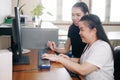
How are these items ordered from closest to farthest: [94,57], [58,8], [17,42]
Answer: [94,57] → [17,42] → [58,8]

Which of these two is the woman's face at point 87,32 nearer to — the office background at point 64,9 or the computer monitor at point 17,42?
the computer monitor at point 17,42

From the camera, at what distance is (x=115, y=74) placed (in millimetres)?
1677

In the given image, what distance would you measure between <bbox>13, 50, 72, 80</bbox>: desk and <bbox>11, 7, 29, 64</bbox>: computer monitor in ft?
0.32

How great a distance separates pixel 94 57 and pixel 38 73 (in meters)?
0.42

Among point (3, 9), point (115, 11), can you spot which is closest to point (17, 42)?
point (3, 9)

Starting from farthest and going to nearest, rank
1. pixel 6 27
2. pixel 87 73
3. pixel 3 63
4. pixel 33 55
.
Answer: pixel 6 27
pixel 33 55
pixel 87 73
pixel 3 63

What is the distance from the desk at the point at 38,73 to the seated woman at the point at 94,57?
80mm

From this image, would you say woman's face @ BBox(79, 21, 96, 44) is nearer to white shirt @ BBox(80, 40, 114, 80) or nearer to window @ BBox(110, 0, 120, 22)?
white shirt @ BBox(80, 40, 114, 80)

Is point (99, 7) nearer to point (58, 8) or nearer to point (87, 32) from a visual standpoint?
point (58, 8)

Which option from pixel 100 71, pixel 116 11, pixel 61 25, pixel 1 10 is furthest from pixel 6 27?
pixel 116 11

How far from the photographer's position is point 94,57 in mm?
1449

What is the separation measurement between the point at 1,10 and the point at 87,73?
1.47 metres

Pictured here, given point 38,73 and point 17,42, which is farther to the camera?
point 17,42

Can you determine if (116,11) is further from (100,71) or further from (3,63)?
(3,63)
